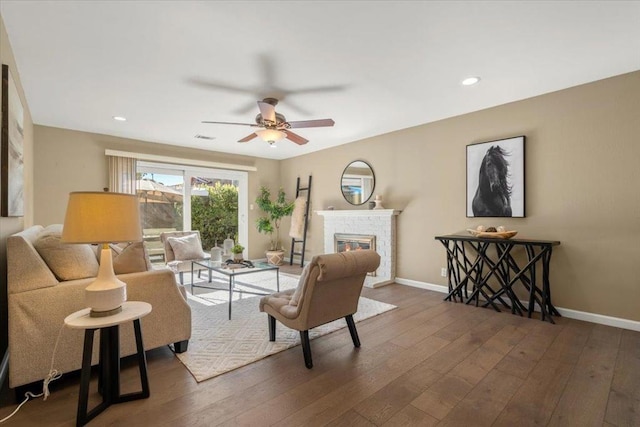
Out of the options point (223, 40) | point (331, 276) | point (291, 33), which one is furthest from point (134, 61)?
point (331, 276)

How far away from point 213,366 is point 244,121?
10.5 feet

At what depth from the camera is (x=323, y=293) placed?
2.25 m

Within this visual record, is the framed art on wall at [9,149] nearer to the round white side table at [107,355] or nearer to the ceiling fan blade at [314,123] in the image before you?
the round white side table at [107,355]

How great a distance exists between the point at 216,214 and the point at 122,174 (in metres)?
1.93

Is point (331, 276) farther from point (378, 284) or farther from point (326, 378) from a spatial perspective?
point (378, 284)

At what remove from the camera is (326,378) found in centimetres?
209

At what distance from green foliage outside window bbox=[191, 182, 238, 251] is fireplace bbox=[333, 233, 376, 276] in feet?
8.03

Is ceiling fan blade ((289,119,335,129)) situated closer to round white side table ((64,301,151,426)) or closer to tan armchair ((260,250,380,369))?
tan armchair ((260,250,380,369))

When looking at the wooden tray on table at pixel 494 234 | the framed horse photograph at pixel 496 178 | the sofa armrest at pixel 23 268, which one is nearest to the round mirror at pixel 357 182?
the framed horse photograph at pixel 496 178

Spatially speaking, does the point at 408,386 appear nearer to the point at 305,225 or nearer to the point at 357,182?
the point at 357,182

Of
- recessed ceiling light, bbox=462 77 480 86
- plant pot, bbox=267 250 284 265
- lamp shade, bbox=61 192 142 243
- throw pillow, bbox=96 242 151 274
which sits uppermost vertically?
recessed ceiling light, bbox=462 77 480 86

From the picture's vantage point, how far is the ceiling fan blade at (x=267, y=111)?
3.02 metres

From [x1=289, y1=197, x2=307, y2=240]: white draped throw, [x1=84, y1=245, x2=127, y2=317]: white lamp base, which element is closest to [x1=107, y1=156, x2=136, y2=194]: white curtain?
[x1=289, y1=197, x2=307, y2=240]: white draped throw

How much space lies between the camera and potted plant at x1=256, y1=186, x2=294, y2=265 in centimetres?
636
